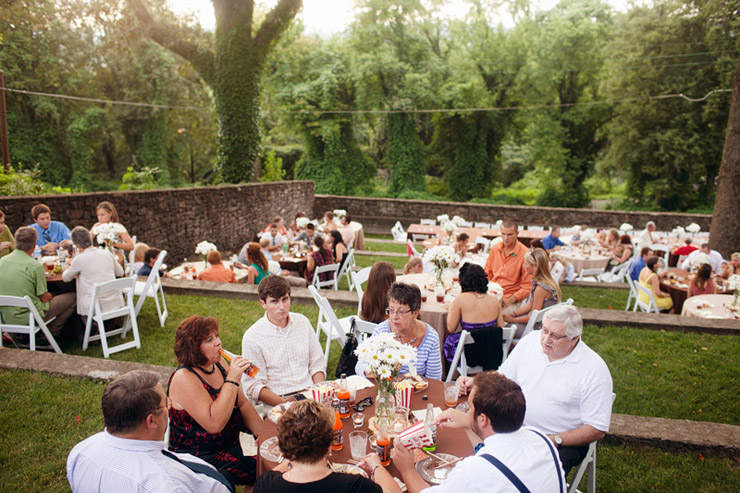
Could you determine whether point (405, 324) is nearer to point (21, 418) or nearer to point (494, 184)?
point (21, 418)

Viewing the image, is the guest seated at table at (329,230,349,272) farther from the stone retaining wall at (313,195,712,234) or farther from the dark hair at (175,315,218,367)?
the stone retaining wall at (313,195,712,234)

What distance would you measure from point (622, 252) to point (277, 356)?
8921mm

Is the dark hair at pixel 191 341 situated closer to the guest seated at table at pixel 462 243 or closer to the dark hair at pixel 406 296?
the dark hair at pixel 406 296

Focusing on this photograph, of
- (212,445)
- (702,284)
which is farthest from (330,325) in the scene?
(702,284)

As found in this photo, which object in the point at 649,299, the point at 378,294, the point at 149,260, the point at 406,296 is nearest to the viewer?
the point at 406,296

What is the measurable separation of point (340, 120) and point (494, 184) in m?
9.65

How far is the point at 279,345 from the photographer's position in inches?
127

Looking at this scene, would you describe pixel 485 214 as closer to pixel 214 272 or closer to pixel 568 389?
pixel 214 272

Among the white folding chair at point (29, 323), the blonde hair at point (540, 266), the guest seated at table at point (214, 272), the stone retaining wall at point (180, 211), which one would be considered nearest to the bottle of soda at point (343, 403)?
the blonde hair at point (540, 266)

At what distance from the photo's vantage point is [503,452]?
1.76 m

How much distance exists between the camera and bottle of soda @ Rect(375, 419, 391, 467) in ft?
7.05

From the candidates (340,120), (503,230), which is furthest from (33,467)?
(340,120)

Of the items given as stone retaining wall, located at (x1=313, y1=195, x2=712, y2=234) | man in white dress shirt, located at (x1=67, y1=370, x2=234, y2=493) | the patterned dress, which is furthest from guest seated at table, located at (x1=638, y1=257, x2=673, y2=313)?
stone retaining wall, located at (x1=313, y1=195, x2=712, y2=234)

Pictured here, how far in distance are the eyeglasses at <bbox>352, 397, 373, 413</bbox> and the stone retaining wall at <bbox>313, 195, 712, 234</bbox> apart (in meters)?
14.9
